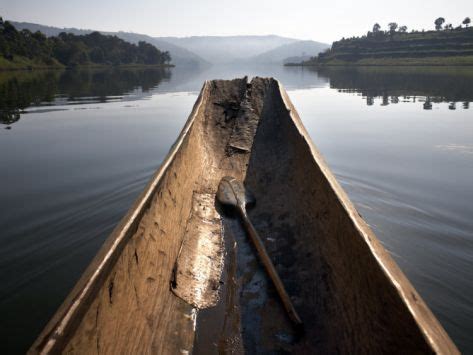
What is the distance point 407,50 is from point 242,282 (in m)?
78.7

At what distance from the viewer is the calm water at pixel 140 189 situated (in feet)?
8.96

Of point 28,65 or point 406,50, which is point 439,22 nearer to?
point 406,50

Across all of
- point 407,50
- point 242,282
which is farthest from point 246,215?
point 407,50

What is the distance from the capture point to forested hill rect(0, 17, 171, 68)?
46875 millimetres

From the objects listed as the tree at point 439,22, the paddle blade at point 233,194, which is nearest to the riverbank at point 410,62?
the tree at point 439,22

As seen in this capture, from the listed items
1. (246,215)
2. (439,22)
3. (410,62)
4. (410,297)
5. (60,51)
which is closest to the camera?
(410,297)

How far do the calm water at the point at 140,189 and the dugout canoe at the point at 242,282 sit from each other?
41.4 inches

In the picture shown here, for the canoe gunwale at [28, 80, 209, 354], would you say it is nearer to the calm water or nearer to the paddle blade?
the calm water

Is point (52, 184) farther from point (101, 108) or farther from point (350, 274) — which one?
point (101, 108)

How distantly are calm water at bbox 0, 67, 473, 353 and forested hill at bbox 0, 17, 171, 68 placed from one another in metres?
46.8

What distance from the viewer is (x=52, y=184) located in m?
5.04

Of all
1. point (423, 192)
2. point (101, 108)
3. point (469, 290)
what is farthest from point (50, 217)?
point (101, 108)

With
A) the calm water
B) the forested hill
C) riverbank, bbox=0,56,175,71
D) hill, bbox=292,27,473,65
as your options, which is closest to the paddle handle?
the calm water

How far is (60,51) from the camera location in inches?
2190
